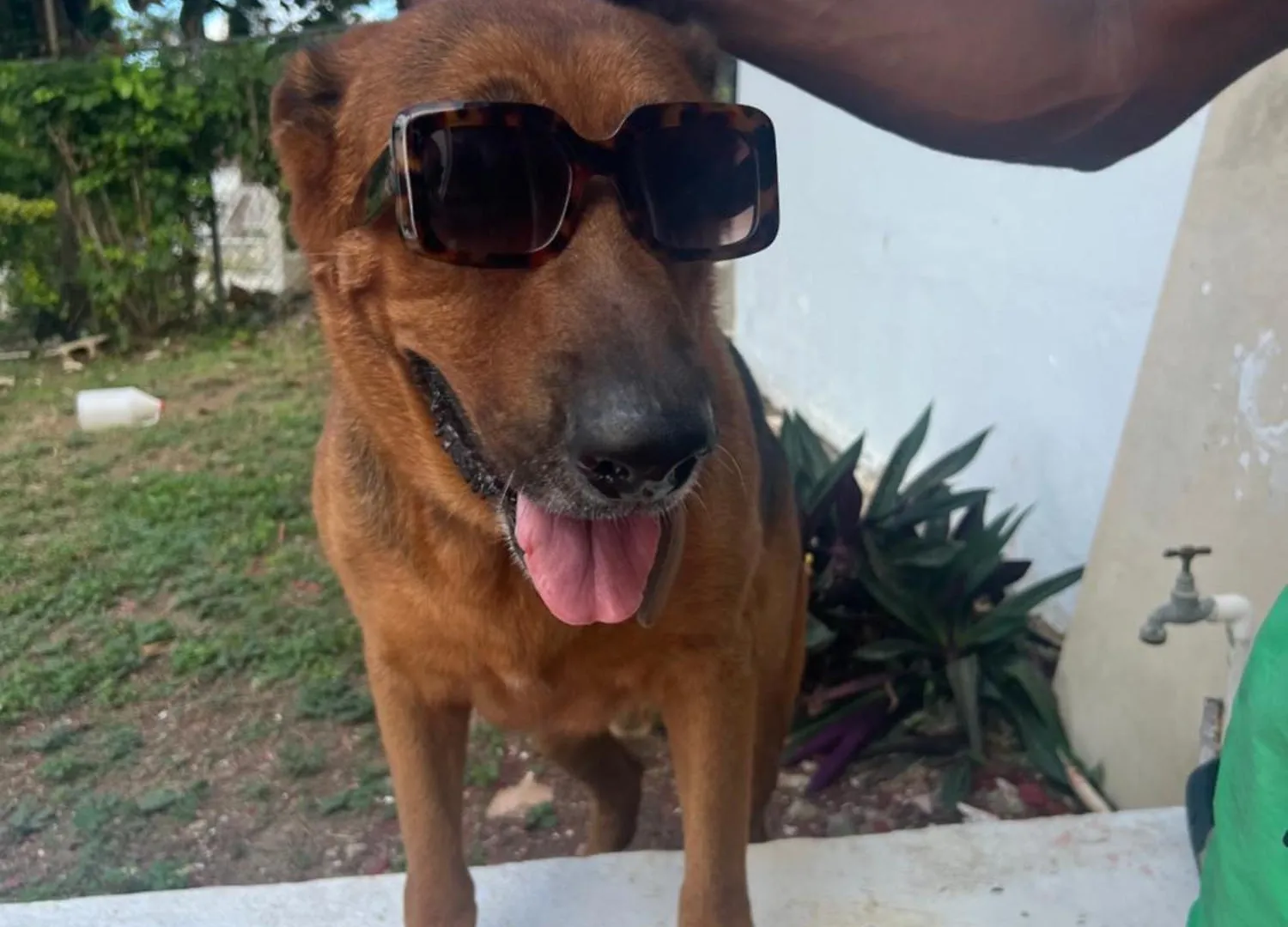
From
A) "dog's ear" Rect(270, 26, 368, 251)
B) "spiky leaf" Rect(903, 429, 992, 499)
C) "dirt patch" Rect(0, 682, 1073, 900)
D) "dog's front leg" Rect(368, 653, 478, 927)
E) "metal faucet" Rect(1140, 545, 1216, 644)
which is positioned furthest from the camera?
"spiky leaf" Rect(903, 429, 992, 499)

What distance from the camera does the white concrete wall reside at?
12.7 feet

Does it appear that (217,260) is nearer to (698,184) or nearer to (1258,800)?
(698,184)

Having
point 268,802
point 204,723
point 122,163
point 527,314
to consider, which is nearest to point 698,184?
point 527,314

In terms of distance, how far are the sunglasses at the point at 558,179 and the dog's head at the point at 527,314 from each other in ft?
0.13

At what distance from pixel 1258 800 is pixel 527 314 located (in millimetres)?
1110

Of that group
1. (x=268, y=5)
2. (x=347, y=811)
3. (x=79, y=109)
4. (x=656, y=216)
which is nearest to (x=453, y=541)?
(x=656, y=216)

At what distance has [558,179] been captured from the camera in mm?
1626

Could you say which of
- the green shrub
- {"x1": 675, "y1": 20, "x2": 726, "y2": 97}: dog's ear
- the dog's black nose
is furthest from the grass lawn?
{"x1": 675, "y1": 20, "x2": 726, "y2": 97}: dog's ear

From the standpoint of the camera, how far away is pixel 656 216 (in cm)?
173

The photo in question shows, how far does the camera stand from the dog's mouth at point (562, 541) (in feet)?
5.76

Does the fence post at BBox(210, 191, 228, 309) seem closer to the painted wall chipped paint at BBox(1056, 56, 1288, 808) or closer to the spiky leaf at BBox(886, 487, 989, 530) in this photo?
the spiky leaf at BBox(886, 487, 989, 530)

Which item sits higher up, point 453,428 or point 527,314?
point 527,314

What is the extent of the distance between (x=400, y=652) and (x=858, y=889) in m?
1.03

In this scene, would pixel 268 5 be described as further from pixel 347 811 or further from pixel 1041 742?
pixel 1041 742
